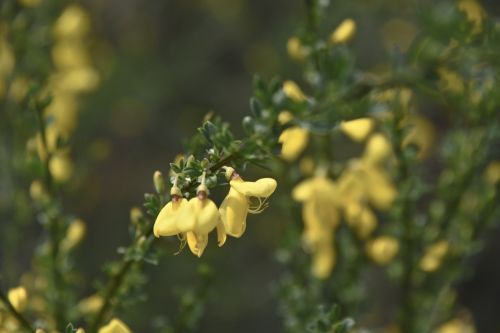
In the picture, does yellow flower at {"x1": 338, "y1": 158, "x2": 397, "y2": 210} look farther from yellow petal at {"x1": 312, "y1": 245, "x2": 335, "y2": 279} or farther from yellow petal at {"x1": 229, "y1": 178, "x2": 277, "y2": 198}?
yellow petal at {"x1": 229, "y1": 178, "x2": 277, "y2": 198}

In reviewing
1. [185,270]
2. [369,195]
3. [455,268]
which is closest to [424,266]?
[455,268]

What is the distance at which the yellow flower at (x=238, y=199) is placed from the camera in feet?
3.34

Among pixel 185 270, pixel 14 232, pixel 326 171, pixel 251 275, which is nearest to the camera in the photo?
pixel 326 171

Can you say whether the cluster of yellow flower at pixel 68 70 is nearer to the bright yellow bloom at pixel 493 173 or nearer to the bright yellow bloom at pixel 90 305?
the bright yellow bloom at pixel 90 305

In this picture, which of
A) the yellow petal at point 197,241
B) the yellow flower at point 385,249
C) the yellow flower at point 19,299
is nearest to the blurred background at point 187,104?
the yellow flower at point 385,249

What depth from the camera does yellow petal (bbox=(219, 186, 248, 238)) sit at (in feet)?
3.36

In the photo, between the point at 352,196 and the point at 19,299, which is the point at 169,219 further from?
the point at 352,196

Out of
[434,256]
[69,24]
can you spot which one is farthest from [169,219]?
[69,24]

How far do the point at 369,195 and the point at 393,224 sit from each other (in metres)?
0.08

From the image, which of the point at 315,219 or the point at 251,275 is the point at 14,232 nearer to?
the point at 315,219

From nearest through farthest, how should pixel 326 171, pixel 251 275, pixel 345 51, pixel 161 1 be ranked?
pixel 345 51 → pixel 326 171 → pixel 251 275 → pixel 161 1

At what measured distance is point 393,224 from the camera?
1.62m

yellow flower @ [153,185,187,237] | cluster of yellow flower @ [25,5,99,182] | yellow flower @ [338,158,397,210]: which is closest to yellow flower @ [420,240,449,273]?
yellow flower @ [338,158,397,210]

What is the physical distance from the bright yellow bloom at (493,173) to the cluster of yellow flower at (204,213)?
2.56ft
